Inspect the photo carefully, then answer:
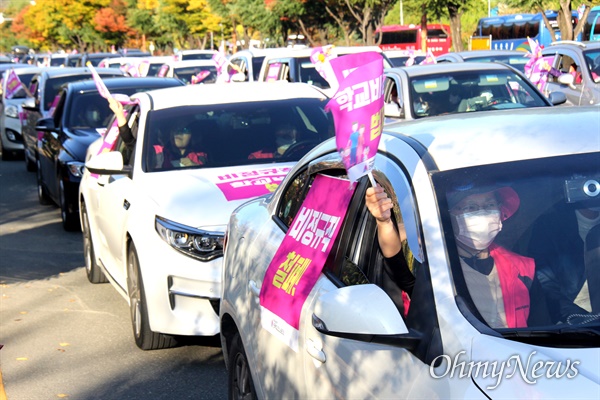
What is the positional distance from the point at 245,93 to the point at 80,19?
84.6 m

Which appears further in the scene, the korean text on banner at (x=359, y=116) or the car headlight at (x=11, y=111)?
the car headlight at (x=11, y=111)

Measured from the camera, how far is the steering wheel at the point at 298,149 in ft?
26.8

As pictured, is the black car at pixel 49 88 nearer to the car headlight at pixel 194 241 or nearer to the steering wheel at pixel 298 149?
the steering wheel at pixel 298 149

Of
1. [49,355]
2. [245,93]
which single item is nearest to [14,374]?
[49,355]

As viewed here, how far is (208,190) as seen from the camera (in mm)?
7227

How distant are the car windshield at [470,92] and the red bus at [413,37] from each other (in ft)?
160

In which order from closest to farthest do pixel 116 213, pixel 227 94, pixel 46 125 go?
1. pixel 116 213
2. pixel 227 94
3. pixel 46 125

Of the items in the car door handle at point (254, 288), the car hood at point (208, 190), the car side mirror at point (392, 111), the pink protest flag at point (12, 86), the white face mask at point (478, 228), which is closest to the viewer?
the white face mask at point (478, 228)

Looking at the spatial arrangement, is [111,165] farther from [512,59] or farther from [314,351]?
[512,59]

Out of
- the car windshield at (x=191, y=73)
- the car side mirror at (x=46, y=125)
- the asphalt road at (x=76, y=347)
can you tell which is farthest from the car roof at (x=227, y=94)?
the car windshield at (x=191, y=73)

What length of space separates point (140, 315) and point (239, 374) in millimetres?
2220

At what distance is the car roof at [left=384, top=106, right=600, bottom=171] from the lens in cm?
360
